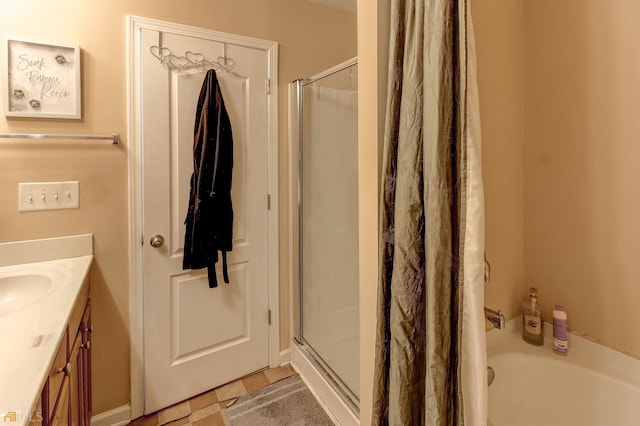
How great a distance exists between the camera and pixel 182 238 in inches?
68.6

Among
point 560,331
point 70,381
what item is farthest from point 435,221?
point 70,381

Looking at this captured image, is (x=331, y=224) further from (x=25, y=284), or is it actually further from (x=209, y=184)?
(x=25, y=284)

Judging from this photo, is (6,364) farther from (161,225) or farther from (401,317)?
(161,225)

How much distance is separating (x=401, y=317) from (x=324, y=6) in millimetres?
2081

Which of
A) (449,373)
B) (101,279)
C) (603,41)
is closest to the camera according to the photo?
(449,373)

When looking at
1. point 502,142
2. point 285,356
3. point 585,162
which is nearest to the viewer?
point 585,162

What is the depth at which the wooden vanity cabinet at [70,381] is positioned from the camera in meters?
0.74

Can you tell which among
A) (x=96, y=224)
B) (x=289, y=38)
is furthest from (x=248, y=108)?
(x=96, y=224)

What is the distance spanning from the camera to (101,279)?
5.14 feet

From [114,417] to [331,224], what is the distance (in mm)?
1506

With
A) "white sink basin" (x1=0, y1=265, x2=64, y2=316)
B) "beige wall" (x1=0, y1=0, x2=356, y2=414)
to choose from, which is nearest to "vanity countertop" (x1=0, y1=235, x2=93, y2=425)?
"white sink basin" (x1=0, y1=265, x2=64, y2=316)

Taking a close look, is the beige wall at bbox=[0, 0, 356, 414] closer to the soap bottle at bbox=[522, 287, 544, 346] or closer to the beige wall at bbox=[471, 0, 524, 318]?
the beige wall at bbox=[471, 0, 524, 318]

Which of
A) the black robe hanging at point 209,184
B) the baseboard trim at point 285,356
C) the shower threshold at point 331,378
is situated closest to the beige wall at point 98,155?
the black robe hanging at point 209,184

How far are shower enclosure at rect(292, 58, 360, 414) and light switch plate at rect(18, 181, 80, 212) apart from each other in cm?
118
